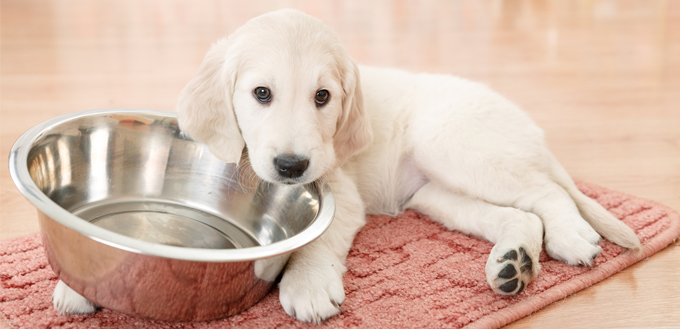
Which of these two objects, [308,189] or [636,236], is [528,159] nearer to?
[636,236]

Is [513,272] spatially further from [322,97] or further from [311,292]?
[322,97]

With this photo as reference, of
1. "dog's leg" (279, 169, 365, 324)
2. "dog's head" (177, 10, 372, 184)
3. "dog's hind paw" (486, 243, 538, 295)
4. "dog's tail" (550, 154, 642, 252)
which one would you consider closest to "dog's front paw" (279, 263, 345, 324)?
"dog's leg" (279, 169, 365, 324)

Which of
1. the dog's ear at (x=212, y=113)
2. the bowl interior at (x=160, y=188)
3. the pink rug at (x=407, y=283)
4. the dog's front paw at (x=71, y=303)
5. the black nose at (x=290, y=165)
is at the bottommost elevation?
the pink rug at (x=407, y=283)

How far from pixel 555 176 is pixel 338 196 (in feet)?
3.12

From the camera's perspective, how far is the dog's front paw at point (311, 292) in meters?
1.83

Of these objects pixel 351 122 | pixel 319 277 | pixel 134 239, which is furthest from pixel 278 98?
pixel 134 239

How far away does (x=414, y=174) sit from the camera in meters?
2.71

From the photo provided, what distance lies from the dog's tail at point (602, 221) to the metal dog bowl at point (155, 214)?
1.11 meters

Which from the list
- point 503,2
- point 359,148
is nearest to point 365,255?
point 359,148

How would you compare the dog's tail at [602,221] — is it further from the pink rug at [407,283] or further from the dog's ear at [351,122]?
the dog's ear at [351,122]

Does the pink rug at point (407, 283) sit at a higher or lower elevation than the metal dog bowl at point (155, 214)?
lower

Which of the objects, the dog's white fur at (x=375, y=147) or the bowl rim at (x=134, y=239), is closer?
the bowl rim at (x=134, y=239)

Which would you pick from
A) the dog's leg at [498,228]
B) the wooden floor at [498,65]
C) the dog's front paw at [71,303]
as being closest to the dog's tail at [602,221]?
the wooden floor at [498,65]

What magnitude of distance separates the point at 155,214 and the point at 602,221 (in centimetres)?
174
